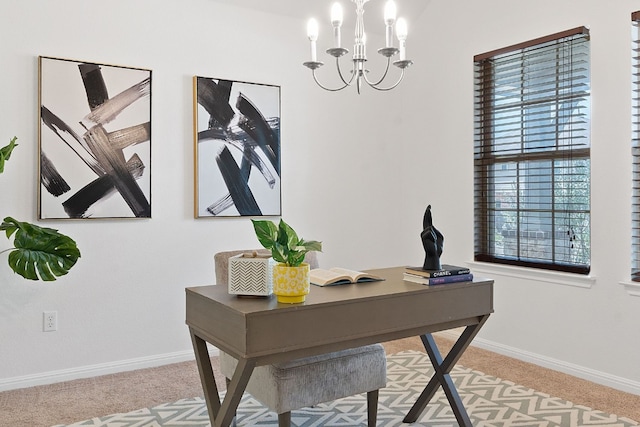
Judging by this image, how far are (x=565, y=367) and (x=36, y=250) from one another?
3152 millimetres

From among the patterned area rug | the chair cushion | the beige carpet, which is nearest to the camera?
the chair cushion

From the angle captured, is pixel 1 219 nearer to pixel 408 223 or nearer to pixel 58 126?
pixel 58 126

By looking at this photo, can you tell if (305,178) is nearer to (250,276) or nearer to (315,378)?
(315,378)

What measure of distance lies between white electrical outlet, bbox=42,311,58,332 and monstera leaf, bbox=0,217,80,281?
46cm

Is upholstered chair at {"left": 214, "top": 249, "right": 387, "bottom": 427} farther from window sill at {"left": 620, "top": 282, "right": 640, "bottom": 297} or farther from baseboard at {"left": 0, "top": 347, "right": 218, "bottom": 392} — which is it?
window sill at {"left": 620, "top": 282, "right": 640, "bottom": 297}

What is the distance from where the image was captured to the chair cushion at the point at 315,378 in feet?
7.28

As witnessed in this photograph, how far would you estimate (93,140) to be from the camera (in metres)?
3.34

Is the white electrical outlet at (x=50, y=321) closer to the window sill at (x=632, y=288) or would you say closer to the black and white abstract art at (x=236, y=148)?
the black and white abstract art at (x=236, y=148)

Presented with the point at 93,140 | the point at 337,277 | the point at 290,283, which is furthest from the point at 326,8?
the point at 290,283

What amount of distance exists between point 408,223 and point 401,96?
1066 mm

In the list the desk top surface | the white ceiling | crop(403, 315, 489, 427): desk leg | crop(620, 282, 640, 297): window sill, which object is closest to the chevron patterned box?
the desk top surface

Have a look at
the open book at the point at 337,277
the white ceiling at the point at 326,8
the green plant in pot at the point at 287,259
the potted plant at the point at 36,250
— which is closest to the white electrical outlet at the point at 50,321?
the potted plant at the point at 36,250

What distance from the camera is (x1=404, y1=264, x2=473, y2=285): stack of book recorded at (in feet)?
7.61

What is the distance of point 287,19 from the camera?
4.08 metres
